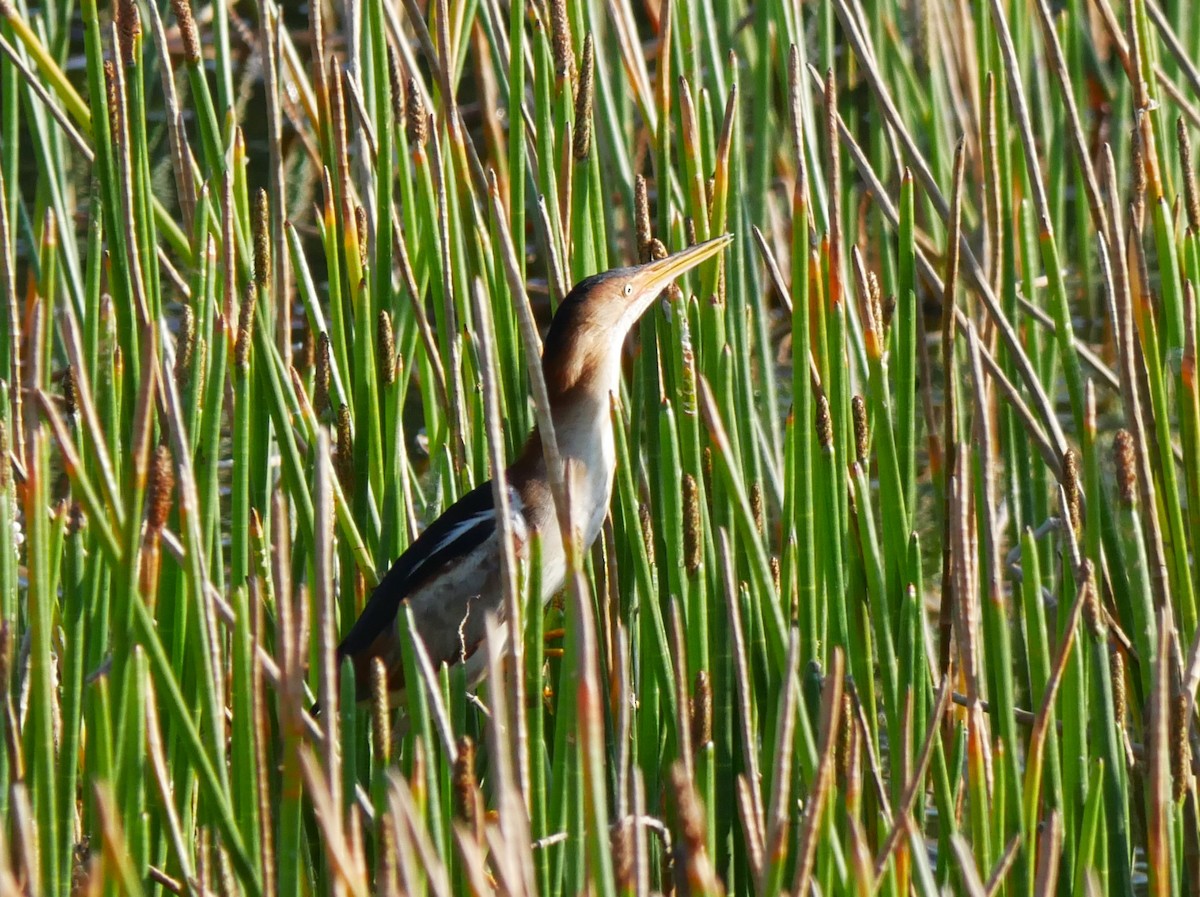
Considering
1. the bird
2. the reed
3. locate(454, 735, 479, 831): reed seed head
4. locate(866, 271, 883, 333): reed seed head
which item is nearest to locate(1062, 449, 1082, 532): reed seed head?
the reed

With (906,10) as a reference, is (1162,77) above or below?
below

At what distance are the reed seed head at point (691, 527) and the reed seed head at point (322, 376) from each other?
0.56m

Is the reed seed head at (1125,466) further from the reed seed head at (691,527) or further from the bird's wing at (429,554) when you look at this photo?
the bird's wing at (429,554)

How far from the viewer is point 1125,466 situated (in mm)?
1722

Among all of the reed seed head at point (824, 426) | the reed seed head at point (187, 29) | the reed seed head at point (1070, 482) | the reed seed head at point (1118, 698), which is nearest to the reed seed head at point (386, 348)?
the reed seed head at point (187, 29)

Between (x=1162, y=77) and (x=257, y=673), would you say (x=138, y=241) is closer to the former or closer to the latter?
(x=257, y=673)

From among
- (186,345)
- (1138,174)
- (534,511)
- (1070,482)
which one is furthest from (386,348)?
(1138,174)

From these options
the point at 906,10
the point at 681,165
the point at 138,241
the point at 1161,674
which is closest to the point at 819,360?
the point at 681,165

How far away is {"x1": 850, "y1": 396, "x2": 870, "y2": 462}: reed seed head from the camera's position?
1.93m

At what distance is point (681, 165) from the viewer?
85.7 inches

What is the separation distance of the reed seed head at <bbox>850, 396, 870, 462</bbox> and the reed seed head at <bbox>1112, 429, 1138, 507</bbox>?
30 centimetres

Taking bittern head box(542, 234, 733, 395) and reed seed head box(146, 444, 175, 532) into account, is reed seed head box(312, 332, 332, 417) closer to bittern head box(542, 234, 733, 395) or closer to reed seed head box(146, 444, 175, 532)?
bittern head box(542, 234, 733, 395)

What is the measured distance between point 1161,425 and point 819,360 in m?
0.39

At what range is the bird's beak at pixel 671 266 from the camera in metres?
2.01
